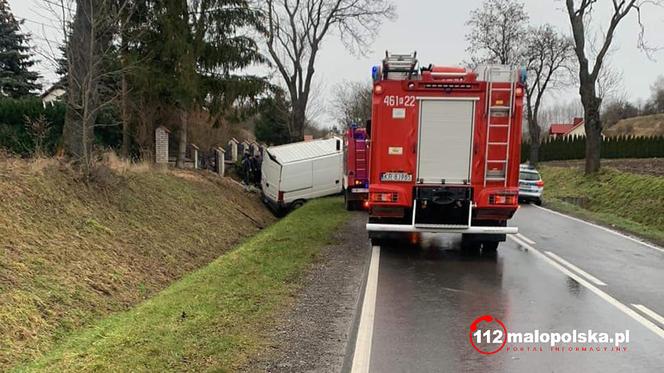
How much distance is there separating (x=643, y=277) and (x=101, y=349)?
816cm

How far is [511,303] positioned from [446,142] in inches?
144

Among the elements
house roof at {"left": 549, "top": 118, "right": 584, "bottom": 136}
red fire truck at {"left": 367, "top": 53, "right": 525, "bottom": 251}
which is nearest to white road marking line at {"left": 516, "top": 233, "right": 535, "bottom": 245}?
red fire truck at {"left": 367, "top": 53, "right": 525, "bottom": 251}

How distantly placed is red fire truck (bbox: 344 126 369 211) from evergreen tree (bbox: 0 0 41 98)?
25766 mm

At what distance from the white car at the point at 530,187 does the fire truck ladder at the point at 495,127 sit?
43.7ft

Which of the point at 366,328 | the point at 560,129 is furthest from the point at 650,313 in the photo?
the point at 560,129

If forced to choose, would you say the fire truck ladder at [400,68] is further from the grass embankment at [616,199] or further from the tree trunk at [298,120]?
the tree trunk at [298,120]

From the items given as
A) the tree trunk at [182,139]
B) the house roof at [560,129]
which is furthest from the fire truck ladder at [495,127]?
the house roof at [560,129]

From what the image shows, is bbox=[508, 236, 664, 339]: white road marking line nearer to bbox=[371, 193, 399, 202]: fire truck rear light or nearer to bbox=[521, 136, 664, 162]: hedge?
bbox=[371, 193, 399, 202]: fire truck rear light

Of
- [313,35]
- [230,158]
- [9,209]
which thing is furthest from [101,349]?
[313,35]

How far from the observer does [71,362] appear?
4.87 metres

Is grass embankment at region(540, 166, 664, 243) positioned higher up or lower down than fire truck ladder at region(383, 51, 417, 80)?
lower down

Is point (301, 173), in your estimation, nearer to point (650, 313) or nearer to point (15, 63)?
point (650, 313)

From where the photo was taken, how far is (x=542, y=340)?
17.9 ft

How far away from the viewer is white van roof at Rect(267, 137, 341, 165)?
21562mm
